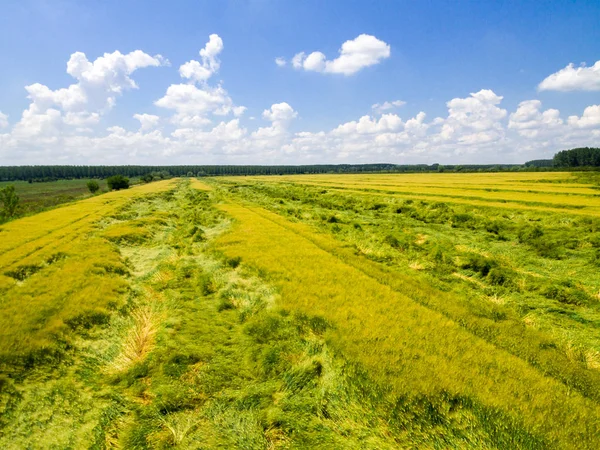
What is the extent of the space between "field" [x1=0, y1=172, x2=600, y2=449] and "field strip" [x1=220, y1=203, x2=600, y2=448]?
1.5 inches

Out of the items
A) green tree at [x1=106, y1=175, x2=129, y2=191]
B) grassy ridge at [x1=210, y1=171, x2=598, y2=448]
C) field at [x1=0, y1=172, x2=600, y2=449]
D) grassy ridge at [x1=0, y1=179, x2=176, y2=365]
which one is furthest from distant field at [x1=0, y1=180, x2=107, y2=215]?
grassy ridge at [x1=210, y1=171, x2=598, y2=448]

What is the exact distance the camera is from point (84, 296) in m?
9.57

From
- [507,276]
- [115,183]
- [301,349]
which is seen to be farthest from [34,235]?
[115,183]

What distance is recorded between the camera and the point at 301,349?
684 centimetres

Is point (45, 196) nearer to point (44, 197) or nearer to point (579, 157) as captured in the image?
point (44, 197)

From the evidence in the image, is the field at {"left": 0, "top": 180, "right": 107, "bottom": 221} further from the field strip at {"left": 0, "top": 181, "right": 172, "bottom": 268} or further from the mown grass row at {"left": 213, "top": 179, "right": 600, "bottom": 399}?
→ the mown grass row at {"left": 213, "top": 179, "right": 600, "bottom": 399}

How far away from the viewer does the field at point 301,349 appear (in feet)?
15.7

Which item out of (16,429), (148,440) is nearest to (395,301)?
(148,440)

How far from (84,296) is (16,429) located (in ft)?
17.4

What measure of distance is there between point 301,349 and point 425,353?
291 centimetres

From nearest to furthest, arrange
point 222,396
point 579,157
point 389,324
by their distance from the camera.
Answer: point 222,396
point 389,324
point 579,157

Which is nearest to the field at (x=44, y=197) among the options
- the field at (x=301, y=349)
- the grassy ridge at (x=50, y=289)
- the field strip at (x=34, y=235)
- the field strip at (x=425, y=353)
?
the field strip at (x=34, y=235)

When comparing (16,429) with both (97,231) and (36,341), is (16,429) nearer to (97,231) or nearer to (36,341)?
(36,341)

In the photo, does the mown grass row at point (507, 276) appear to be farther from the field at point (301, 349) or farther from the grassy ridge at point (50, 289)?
the grassy ridge at point (50, 289)
